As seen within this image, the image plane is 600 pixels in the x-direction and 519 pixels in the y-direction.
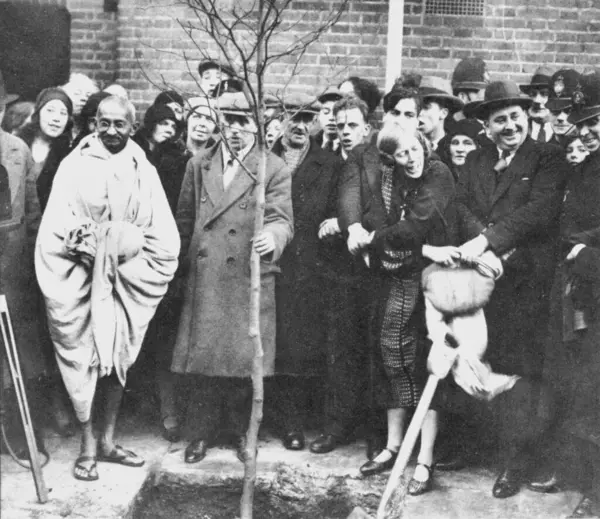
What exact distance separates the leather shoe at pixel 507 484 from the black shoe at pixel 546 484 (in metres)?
0.08

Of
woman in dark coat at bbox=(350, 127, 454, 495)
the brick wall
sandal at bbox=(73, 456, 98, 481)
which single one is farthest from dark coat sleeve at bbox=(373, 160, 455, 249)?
the brick wall

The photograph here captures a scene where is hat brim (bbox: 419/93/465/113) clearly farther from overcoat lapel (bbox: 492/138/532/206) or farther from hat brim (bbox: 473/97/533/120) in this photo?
overcoat lapel (bbox: 492/138/532/206)

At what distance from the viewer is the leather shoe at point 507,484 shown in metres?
4.95

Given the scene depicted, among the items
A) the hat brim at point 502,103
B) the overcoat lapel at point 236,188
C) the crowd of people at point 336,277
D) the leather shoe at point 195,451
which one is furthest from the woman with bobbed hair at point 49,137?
the hat brim at point 502,103

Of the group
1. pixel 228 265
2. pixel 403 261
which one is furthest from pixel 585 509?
pixel 228 265

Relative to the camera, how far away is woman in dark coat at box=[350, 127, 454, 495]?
16.4 feet

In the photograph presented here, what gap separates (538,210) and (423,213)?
0.59 metres

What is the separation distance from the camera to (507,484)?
16.3ft

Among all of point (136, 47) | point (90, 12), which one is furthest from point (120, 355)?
point (90, 12)

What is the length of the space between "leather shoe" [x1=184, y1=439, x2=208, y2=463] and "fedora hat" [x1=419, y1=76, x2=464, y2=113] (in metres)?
2.46

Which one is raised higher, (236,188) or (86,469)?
(236,188)

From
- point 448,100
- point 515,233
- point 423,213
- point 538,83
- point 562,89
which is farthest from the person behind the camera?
point 538,83

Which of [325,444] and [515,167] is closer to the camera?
[515,167]

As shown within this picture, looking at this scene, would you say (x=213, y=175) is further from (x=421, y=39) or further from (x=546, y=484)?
(x=421, y=39)
